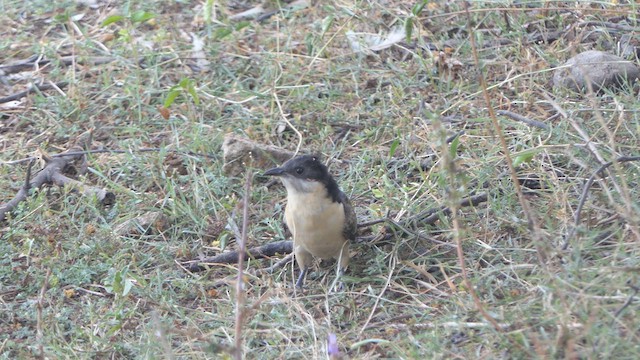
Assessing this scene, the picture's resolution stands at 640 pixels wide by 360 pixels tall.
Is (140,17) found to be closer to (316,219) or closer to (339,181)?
(339,181)

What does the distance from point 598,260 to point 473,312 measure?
0.63 m

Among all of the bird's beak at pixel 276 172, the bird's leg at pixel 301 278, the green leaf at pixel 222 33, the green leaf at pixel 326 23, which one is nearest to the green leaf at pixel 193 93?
the green leaf at pixel 222 33

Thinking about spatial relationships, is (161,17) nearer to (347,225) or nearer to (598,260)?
(347,225)

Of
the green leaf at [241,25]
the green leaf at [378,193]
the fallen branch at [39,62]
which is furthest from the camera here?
the fallen branch at [39,62]

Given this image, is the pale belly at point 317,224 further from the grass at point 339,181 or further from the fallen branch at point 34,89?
the fallen branch at point 34,89

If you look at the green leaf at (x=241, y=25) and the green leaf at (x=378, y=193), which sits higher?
the green leaf at (x=378, y=193)

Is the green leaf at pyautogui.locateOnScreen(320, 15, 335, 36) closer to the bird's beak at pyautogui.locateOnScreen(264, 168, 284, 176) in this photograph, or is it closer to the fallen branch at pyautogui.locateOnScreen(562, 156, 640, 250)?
the bird's beak at pyautogui.locateOnScreen(264, 168, 284, 176)

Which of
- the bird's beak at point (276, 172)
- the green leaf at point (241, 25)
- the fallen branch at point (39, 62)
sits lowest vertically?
the fallen branch at point (39, 62)

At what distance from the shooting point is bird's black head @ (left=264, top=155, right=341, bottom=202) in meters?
5.21

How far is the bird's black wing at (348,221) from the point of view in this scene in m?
5.27

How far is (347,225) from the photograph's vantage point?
17.3 feet

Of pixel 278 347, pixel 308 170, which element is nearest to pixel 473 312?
pixel 278 347

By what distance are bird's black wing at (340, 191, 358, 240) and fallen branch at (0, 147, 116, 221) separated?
5.65 feet

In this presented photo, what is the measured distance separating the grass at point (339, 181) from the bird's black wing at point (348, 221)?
0.67 feet
